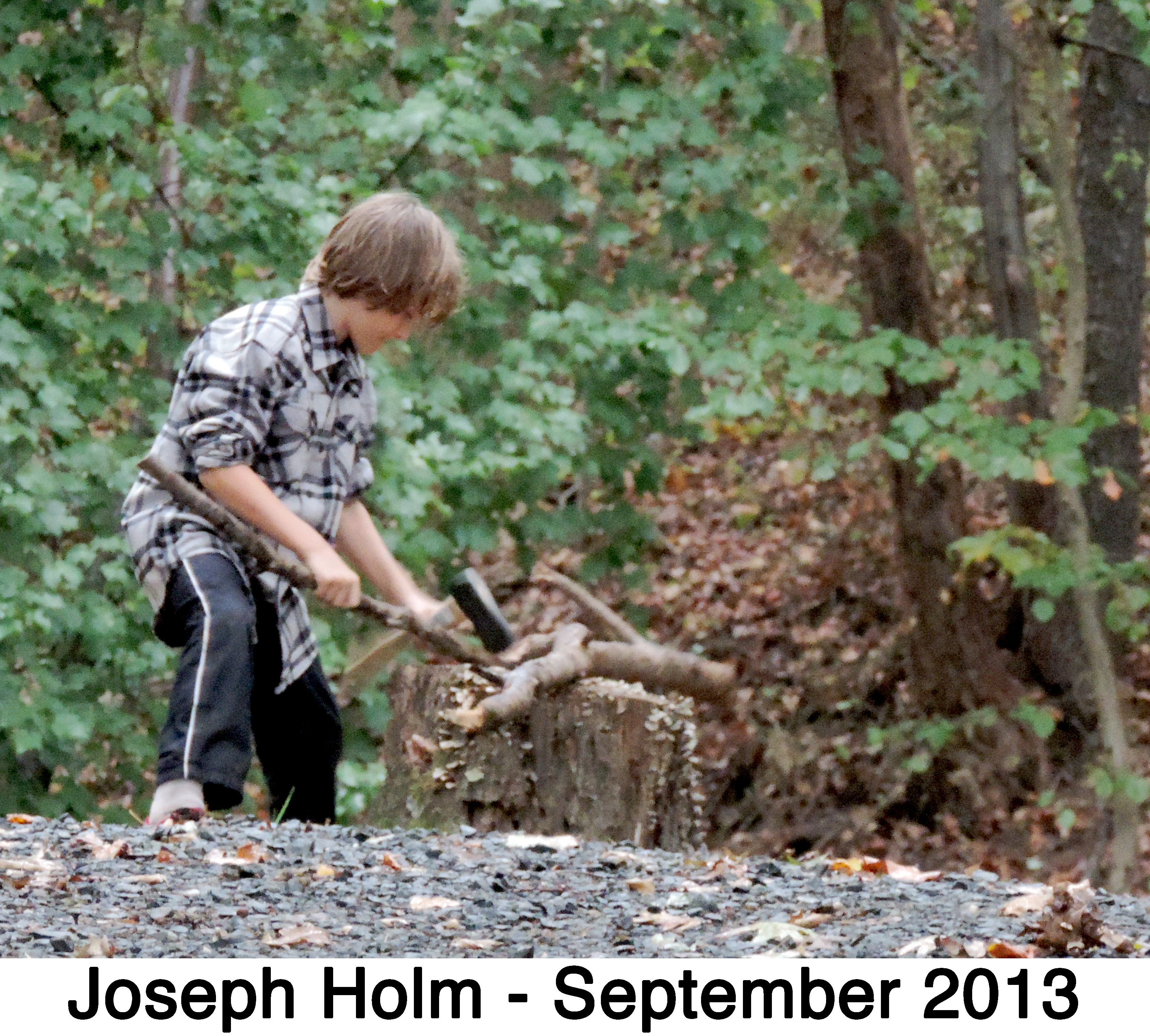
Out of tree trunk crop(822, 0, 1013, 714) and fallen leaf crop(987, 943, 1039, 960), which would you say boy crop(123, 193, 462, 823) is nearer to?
fallen leaf crop(987, 943, 1039, 960)

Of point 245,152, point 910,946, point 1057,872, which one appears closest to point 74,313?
point 245,152

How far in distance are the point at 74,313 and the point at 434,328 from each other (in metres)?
1.57

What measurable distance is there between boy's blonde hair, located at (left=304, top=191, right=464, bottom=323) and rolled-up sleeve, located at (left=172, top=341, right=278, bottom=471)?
0.30m

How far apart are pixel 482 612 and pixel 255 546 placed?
3.10 ft

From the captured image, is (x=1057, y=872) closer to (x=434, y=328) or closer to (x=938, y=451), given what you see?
(x=938, y=451)

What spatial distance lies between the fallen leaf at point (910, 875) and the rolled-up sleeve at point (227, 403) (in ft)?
6.09

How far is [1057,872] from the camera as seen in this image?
30.8 ft

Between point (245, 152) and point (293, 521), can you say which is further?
point (245, 152)

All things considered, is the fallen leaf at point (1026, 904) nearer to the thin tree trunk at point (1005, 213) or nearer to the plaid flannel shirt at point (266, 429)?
the plaid flannel shirt at point (266, 429)

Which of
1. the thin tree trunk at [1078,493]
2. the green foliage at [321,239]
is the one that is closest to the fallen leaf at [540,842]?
the green foliage at [321,239]

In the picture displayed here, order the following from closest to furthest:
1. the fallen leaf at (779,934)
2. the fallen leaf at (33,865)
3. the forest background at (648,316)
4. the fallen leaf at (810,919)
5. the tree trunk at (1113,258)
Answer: the fallen leaf at (779,934) < the fallen leaf at (810,919) < the fallen leaf at (33,865) < the forest background at (648,316) < the tree trunk at (1113,258)

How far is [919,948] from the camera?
3105mm

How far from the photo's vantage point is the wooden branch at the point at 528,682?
507cm

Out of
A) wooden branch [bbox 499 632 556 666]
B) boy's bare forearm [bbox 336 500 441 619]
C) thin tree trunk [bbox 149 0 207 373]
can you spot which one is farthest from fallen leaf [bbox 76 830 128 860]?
thin tree trunk [bbox 149 0 207 373]
